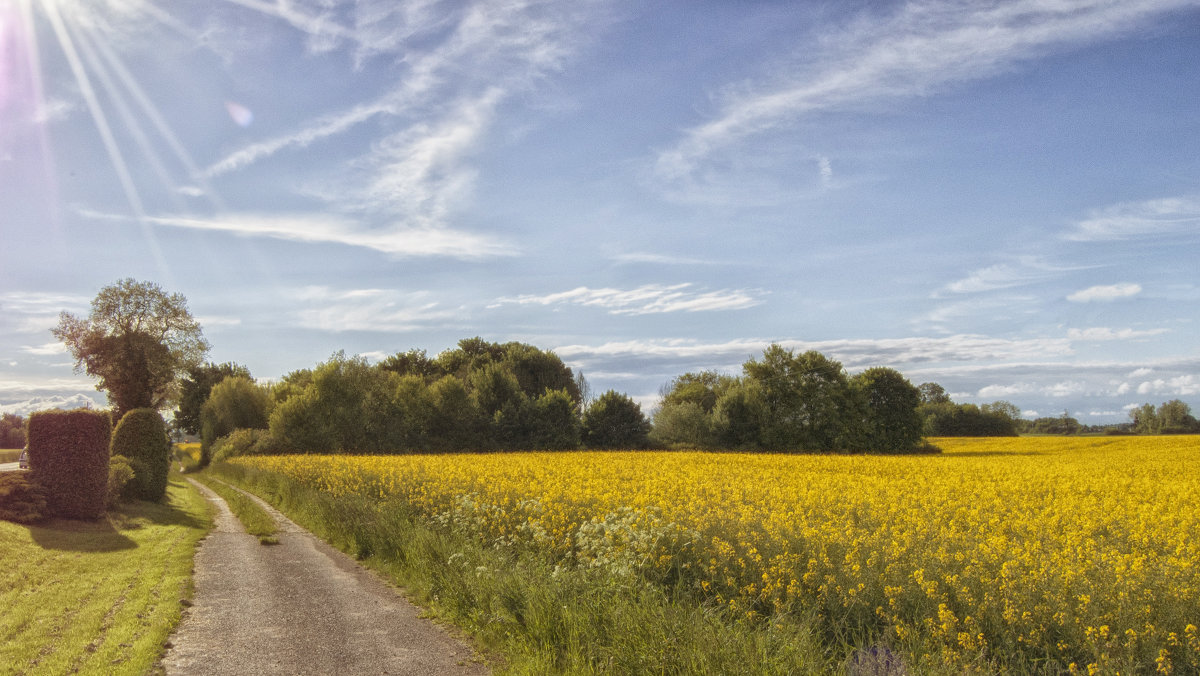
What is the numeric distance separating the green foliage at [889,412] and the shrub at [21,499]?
4812 centimetres

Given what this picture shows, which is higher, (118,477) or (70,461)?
(70,461)

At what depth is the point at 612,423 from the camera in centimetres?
5197

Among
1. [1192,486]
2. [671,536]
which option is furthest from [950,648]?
[1192,486]

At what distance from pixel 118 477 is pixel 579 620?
2105cm

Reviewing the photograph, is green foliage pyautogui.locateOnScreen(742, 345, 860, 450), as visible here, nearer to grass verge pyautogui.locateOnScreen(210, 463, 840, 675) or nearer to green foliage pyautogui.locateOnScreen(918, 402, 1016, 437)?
green foliage pyautogui.locateOnScreen(918, 402, 1016, 437)

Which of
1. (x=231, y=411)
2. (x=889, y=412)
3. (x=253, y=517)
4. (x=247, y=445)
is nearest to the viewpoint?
(x=253, y=517)

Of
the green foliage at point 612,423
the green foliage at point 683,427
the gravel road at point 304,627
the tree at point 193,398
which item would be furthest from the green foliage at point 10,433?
the gravel road at point 304,627

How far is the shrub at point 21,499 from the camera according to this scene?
16.7 meters

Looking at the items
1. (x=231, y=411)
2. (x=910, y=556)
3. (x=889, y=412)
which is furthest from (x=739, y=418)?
(x=910, y=556)

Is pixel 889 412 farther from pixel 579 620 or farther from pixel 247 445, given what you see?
pixel 579 620

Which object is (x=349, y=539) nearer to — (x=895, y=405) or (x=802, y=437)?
(x=802, y=437)

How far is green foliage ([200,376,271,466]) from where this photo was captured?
56.9 metres

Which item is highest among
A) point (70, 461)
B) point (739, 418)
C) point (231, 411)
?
point (231, 411)

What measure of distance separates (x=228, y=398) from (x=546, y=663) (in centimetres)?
5983
